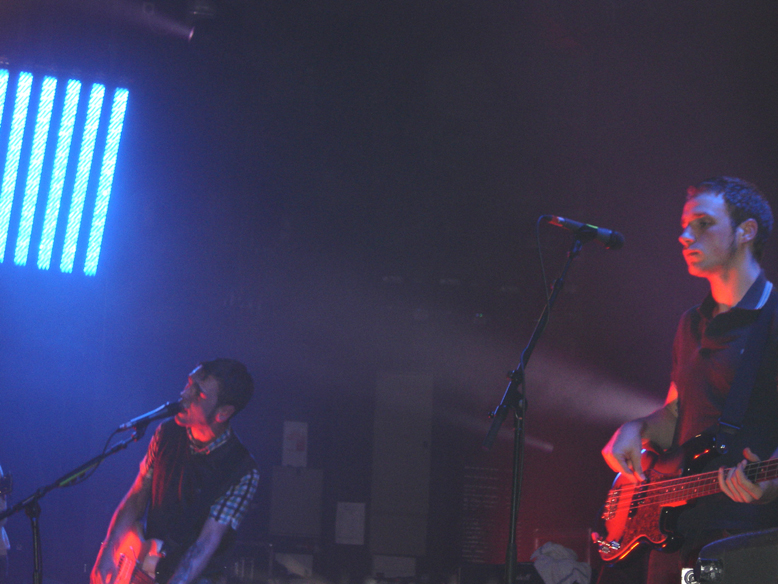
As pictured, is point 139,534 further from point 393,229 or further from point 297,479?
point 393,229

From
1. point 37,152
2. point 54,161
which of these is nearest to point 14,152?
point 37,152

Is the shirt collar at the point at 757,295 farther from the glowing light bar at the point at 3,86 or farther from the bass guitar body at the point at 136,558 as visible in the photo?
the glowing light bar at the point at 3,86

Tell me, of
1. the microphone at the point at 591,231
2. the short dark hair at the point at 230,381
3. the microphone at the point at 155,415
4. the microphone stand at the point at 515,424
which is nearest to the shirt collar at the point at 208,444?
the short dark hair at the point at 230,381

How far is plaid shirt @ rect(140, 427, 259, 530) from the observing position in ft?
12.7

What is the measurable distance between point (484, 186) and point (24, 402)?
421 cm

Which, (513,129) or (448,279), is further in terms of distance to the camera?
(448,279)

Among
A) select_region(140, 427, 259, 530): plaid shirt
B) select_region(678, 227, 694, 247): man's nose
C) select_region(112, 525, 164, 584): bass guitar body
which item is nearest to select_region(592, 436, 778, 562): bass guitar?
select_region(678, 227, 694, 247): man's nose

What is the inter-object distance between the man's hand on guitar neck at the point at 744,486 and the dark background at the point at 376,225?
2668 mm

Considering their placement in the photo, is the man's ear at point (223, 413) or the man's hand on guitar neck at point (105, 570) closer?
the man's hand on guitar neck at point (105, 570)

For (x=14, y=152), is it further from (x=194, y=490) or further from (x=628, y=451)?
(x=628, y=451)

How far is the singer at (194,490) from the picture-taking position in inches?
149

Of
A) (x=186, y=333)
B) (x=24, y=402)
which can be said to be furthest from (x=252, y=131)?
(x=24, y=402)

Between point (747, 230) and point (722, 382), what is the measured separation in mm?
685

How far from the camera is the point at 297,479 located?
634cm
